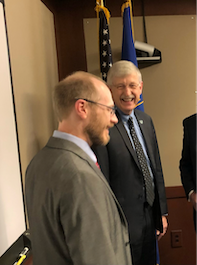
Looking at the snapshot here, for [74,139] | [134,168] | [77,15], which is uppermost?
[77,15]

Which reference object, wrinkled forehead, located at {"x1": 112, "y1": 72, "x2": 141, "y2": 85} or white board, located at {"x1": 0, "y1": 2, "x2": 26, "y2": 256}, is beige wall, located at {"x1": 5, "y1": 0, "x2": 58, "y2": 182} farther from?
wrinkled forehead, located at {"x1": 112, "y1": 72, "x2": 141, "y2": 85}

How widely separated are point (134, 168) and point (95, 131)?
0.63m

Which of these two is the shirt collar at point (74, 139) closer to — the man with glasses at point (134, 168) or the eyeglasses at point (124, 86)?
the man with glasses at point (134, 168)

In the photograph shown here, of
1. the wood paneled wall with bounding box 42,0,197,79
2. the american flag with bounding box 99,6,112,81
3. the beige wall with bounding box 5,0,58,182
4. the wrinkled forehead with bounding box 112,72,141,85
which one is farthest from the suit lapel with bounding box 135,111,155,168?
the wood paneled wall with bounding box 42,0,197,79

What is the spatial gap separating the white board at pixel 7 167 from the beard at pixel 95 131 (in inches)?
16.3

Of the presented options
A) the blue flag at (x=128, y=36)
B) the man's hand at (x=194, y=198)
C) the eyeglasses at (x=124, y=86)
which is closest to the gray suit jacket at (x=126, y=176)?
the eyeglasses at (x=124, y=86)

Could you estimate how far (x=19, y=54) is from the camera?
1.32 metres

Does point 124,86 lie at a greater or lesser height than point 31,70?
lesser

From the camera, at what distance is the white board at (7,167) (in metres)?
1.00

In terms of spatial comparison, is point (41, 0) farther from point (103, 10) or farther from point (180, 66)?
point (180, 66)

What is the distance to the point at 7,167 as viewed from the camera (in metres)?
1.04

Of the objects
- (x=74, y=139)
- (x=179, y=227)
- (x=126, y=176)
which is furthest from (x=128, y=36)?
(x=179, y=227)

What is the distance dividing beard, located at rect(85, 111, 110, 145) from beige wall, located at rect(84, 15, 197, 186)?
1.61m

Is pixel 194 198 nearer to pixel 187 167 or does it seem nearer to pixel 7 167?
pixel 187 167
